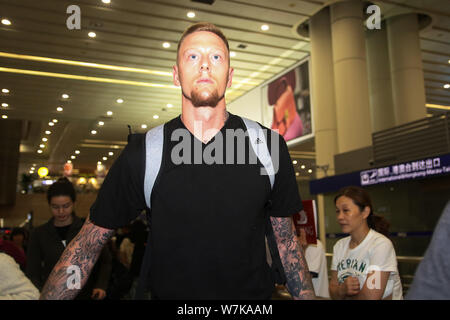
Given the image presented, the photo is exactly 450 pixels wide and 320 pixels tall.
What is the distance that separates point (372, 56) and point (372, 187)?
4.40 metres

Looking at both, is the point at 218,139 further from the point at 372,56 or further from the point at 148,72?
the point at 372,56

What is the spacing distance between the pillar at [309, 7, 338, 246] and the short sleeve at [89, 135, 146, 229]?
10.6 m

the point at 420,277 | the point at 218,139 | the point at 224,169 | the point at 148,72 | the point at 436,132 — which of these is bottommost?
the point at 420,277

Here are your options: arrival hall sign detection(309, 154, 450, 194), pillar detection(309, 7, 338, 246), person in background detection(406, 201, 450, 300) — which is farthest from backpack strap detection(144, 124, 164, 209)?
pillar detection(309, 7, 338, 246)

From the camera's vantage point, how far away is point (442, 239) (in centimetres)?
89

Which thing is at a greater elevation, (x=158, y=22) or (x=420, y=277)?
(x=158, y=22)

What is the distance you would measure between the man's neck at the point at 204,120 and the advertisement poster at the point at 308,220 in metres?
2.45

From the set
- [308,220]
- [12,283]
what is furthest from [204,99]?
[308,220]

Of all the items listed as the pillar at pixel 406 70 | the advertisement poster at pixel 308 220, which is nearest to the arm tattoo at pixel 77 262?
the advertisement poster at pixel 308 220

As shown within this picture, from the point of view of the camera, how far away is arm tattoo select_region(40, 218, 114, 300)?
53.2 inches

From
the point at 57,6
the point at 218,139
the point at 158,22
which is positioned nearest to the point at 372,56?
the point at 158,22
